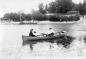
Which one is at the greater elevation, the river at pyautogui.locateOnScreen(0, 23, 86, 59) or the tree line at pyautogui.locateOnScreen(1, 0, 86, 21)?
the tree line at pyautogui.locateOnScreen(1, 0, 86, 21)

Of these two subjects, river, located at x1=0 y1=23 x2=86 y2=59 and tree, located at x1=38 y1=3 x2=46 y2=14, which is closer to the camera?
river, located at x1=0 y1=23 x2=86 y2=59

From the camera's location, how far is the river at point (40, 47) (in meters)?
1.63

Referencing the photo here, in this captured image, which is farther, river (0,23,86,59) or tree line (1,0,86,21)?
tree line (1,0,86,21)

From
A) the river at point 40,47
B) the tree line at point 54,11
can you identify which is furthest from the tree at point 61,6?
the river at point 40,47

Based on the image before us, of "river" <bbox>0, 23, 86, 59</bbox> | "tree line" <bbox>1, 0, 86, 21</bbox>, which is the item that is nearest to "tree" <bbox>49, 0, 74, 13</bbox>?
"tree line" <bbox>1, 0, 86, 21</bbox>

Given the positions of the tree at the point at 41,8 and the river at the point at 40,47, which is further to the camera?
the tree at the point at 41,8

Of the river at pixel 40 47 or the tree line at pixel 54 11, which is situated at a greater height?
the tree line at pixel 54 11

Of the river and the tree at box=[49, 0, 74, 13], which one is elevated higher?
the tree at box=[49, 0, 74, 13]

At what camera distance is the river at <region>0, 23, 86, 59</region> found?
1.63 meters

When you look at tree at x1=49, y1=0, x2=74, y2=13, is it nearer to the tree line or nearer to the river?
the tree line

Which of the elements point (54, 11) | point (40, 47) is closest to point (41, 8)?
point (54, 11)

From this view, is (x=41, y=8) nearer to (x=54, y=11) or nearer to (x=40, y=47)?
(x=54, y=11)

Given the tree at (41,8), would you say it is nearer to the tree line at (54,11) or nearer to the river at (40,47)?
the tree line at (54,11)

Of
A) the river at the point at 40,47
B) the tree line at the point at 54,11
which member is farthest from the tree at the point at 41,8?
the river at the point at 40,47
